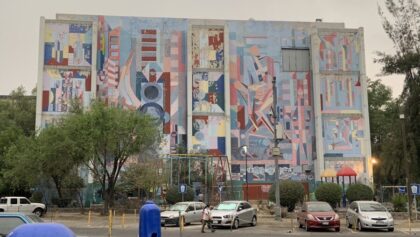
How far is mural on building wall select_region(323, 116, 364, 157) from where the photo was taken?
220ft

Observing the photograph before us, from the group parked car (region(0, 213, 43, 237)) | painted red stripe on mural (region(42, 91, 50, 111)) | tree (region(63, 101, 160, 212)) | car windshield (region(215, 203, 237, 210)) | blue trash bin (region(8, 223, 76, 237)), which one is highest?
painted red stripe on mural (region(42, 91, 50, 111))

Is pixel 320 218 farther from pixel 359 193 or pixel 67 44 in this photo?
pixel 67 44

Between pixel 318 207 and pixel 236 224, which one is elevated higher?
pixel 318 207

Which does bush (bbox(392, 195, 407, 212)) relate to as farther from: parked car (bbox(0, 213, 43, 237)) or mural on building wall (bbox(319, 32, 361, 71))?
mural on building wall (bbox(319, 32, 361, 71))

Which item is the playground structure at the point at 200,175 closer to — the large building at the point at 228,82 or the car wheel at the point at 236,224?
the large building at the point at 228,82

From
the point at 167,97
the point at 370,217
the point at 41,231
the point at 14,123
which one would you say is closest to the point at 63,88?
the point at 14,123

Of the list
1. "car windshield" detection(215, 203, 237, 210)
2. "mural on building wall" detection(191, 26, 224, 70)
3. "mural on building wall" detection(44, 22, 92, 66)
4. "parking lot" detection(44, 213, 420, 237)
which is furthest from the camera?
"mural on building wall" detection(191, 26, 224, 70)

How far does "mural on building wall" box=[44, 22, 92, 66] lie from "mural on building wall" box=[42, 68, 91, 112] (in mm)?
1278

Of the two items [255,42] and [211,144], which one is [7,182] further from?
[255,42]

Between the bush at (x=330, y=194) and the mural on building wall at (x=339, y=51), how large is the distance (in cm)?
3141

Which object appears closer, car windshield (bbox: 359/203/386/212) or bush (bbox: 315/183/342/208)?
car windshield (bbox: 359/203/386/212)

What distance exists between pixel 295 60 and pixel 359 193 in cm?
3301

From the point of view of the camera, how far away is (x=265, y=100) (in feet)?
226

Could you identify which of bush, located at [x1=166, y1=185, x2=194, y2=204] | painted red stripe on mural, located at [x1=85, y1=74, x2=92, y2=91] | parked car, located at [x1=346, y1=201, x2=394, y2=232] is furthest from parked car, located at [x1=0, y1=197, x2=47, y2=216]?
parked car, located at [x1=346, y1=201, x2=394, y2=232]
